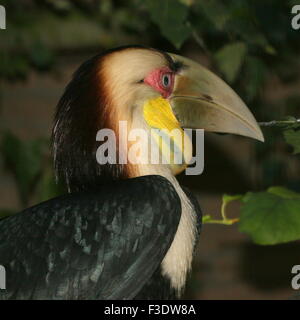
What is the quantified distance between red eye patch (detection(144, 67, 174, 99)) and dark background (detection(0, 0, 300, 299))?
113 mm

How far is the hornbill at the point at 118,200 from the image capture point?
1.48 metres

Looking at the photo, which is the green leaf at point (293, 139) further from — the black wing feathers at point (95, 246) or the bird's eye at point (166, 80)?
the bird's eye at point (166, 80)

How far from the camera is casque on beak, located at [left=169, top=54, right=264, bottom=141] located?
1660 millimetres

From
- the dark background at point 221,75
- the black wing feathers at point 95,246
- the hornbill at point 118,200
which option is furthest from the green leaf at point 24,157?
the black wing feathers at point 95,246

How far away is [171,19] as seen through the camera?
1657mm

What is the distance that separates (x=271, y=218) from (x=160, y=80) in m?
0.50

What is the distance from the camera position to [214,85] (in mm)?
1703

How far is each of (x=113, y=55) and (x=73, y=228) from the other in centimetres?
41

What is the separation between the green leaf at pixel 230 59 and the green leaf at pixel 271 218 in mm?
518

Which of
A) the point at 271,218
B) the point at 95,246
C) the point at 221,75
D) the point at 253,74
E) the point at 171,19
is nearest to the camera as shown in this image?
the point at 271,218

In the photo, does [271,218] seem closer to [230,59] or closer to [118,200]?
[118,200]

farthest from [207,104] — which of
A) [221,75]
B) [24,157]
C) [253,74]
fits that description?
[24,157]

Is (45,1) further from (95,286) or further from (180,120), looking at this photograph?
(95,286)
